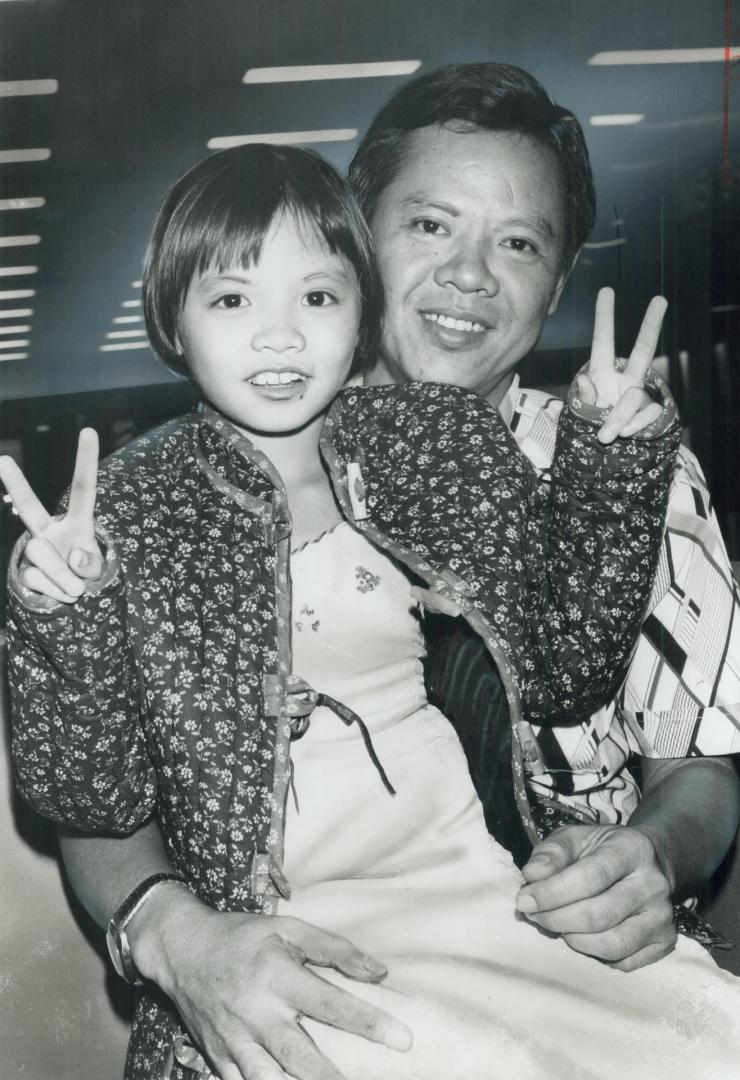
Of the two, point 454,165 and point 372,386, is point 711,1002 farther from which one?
point 454,165

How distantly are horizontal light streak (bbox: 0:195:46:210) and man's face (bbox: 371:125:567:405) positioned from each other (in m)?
0.40

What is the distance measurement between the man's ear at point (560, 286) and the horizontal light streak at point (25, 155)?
0.63 meters

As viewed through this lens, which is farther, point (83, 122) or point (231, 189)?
point (83, 122)

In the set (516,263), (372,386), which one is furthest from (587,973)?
(516,263)

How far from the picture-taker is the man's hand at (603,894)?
103 centimetres

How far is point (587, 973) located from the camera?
41.8 inches

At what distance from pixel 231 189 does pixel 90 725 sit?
1.80ft

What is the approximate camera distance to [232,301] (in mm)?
1065

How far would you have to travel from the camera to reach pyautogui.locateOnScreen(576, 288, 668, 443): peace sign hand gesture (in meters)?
1.01

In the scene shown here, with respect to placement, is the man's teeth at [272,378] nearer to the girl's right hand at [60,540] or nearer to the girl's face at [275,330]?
the girl's face at [275,330]

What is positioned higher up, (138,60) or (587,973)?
(138,60)

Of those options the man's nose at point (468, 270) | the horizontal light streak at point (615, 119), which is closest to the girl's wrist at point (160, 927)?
the man's nose at point (468, 270)

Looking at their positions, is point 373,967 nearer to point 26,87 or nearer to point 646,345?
point 646,345

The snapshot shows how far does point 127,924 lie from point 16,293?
0.69m
